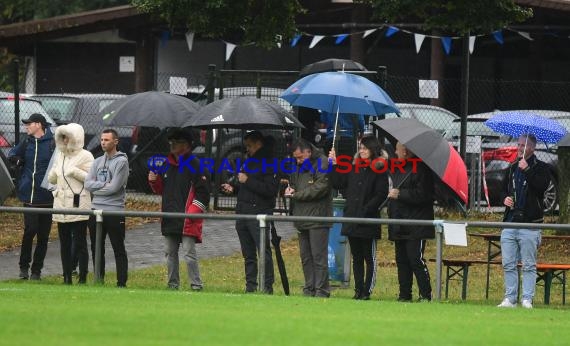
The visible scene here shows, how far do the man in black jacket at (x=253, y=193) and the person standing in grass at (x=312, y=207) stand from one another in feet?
0.85

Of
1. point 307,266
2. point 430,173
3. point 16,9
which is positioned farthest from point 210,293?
point 16,9

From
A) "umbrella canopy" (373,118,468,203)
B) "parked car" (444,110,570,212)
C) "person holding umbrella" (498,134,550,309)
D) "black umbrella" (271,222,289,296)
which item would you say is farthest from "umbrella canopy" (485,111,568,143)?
"parked car" (444,110,570,212)

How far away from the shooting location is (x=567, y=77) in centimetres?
3281

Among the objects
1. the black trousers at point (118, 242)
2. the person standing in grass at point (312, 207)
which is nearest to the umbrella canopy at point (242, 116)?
the person standing in grass at point (312, 207)

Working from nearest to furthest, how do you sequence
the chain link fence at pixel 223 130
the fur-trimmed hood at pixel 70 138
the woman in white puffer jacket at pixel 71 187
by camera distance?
the woman in white puffer jacket at pixel 71 187 < the fur-trimmed hood at pixel 70 138 < the chain link fence at pixel 223 130

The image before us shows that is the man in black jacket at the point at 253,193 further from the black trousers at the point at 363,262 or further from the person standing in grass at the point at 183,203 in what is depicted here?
the black trousers at the point at 363,262

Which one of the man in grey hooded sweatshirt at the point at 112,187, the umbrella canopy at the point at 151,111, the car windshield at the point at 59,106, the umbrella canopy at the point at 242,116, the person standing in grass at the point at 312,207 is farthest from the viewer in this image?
the car windshield at the point at 59,106

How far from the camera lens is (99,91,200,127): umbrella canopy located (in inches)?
625

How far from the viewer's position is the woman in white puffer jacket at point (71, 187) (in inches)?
610

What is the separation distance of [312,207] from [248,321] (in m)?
3.73

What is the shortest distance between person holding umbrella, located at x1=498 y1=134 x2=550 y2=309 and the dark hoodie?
5500 mm

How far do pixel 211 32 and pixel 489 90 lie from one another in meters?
12.8

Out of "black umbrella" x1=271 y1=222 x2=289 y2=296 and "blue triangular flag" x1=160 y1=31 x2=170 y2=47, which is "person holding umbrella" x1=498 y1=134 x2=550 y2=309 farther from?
"blue triangular flag" x1=160 y1=31 x2=170 y2=47

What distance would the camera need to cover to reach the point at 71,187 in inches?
616
